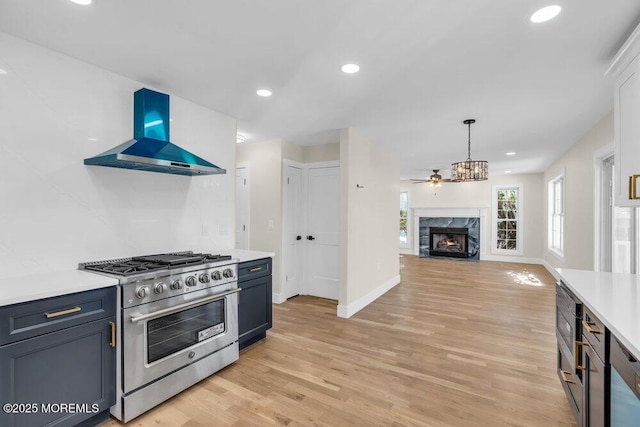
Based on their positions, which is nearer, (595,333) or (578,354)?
(595,333)

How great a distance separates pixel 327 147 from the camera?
5.02 m

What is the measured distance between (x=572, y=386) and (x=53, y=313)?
3.18 meters

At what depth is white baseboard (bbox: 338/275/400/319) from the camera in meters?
4.08

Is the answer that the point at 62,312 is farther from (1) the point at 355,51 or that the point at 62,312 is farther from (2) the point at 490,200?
(2) the point at 490,200

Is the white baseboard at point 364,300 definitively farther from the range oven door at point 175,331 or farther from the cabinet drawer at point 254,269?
the range oven door at point 175,331

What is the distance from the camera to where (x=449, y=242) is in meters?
9.59

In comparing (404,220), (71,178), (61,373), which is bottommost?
(61,373)

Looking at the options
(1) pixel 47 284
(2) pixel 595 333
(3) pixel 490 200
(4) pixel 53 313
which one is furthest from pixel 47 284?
(3) pixel 490 200

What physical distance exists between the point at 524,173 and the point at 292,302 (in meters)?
7.61

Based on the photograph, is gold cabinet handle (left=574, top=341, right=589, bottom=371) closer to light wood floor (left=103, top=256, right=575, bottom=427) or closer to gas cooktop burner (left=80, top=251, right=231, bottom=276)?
light wood floor (left=103, top=256, right=575, bottom=427)

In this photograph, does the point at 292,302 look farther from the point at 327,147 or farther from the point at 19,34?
the point at 19,34

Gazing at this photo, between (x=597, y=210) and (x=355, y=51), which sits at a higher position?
(x=355, y=51)

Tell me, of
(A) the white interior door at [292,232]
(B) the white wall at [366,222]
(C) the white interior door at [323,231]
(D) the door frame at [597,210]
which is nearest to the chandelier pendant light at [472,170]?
(B) the white wall at [366,222]

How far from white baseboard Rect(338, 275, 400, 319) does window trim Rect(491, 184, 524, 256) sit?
4815 mm
